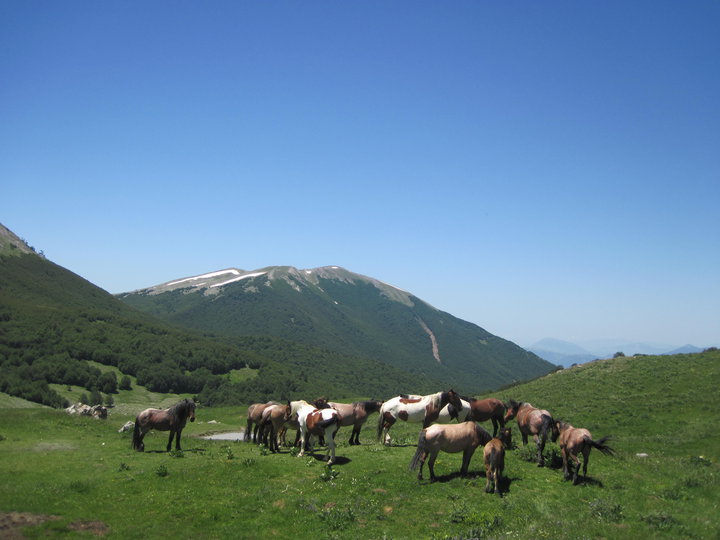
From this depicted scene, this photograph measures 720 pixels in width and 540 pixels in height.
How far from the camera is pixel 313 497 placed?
1648 cm

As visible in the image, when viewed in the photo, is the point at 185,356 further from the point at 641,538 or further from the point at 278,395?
the point at 641,538

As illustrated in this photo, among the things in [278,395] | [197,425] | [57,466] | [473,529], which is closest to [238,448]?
[57,466]

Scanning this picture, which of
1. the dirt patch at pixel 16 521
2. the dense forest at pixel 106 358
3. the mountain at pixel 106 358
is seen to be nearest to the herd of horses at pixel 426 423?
the dirt patch at pixel 16 521

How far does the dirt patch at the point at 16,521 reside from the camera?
1351 cm

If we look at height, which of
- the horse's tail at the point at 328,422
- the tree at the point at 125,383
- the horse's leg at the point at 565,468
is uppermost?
the horse's tail at the point at 328,422

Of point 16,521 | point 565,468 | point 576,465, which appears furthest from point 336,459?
point 16,521

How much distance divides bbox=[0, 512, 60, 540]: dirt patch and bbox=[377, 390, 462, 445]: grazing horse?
14475 mm

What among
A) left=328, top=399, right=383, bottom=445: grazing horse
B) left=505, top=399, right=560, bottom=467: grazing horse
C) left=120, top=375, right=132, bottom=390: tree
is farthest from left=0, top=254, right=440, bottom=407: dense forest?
left=505, top=399, right=560, bottom=467: grazing horse

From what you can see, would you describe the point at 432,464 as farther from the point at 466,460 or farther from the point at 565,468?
the point at 565,468

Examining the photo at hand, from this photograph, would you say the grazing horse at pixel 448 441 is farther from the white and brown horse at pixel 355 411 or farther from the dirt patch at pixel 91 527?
the dirt patch at pixel 91 527

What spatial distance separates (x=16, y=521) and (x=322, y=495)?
9.64 metres

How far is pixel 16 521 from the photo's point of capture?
1434 centimetres

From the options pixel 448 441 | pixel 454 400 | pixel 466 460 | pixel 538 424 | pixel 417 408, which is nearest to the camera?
pixel 448 441

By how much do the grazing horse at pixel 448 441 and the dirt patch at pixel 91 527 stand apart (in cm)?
1083
